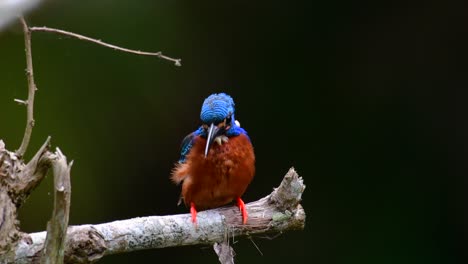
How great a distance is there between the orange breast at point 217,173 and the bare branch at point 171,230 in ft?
0.48

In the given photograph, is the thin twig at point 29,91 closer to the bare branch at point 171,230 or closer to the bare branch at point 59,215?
the bare branch at point 59,215

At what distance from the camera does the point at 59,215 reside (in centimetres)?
271

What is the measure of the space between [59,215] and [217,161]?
1.26 meters

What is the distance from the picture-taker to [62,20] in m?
5.55

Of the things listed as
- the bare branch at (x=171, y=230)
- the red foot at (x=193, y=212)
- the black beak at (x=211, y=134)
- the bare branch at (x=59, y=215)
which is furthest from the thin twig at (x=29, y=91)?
the black beak at (x=211, y=134)

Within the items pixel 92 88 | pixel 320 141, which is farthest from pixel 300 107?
pixel 92 88

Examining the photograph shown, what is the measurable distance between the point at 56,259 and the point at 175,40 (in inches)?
127

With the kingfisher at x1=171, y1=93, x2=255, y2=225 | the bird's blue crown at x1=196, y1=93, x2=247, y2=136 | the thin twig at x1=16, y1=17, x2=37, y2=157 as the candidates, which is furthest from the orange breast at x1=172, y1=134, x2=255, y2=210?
the thin twig at x1=16, y1=17, x2=37, y2=157

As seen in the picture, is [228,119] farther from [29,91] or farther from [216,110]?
[29,91]

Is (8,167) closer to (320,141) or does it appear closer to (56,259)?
(56,259)

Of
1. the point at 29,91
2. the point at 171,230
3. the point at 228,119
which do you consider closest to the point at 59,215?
the point at 29,91

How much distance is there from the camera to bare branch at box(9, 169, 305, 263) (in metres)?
2.93

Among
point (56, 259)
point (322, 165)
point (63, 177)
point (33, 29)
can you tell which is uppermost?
point (322, 165)

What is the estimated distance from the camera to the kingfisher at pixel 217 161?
12.5ft
